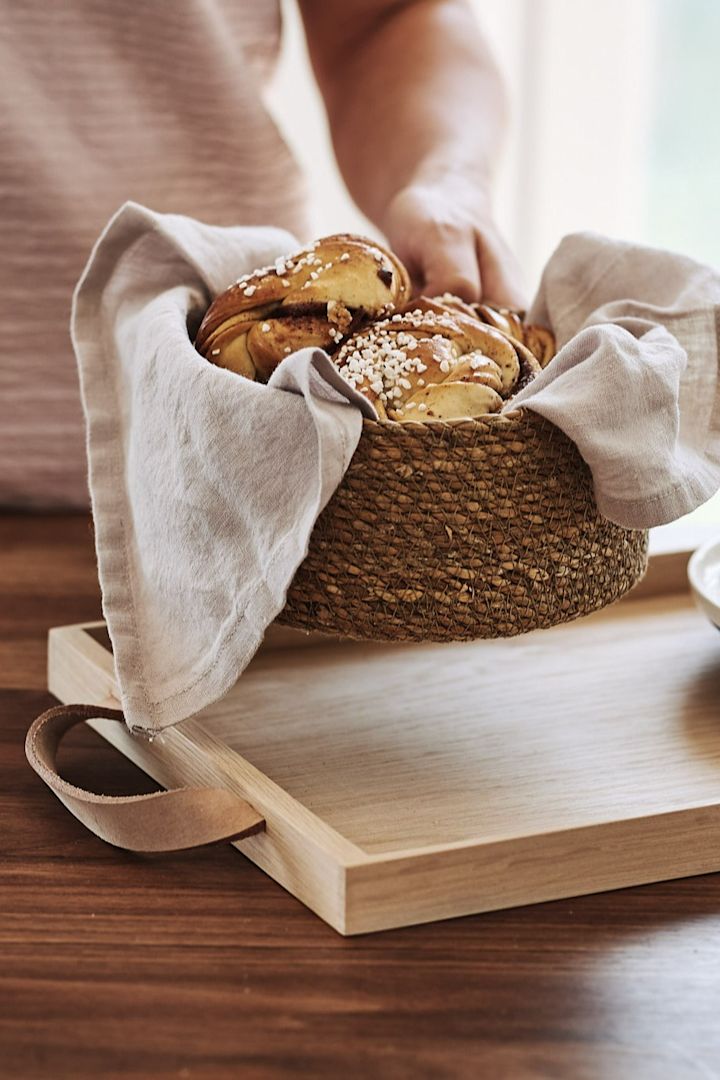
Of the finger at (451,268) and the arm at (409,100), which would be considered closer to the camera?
the finger at (451,268)

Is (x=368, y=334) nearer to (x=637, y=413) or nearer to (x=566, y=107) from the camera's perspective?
(x=637, y=413)

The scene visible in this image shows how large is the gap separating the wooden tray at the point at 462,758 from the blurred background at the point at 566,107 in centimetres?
162

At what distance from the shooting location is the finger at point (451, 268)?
867mm

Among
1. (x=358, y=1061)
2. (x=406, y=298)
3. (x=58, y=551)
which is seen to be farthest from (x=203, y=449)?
(x=58, y=551)

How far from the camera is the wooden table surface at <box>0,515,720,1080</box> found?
0.44 meters

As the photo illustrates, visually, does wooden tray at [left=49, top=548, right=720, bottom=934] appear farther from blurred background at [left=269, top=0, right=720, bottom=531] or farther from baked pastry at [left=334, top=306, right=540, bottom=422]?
blurred background at [left=269, top=0, right=720, bottom=531]

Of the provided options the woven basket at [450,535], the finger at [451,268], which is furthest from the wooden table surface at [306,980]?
the finger at [451,268]

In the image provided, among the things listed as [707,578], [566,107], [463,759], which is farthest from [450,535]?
[566,107]

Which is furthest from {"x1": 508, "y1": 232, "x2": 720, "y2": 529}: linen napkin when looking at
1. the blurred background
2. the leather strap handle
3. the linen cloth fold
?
the blurred background

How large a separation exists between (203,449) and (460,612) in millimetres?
139

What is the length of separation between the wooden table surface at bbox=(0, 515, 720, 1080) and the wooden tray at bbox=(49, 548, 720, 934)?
0.05ft

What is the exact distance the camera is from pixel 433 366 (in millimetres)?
625

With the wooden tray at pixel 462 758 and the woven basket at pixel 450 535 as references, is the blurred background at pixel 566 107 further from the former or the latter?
the woven basket at pixel 450 535

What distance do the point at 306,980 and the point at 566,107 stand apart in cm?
218
